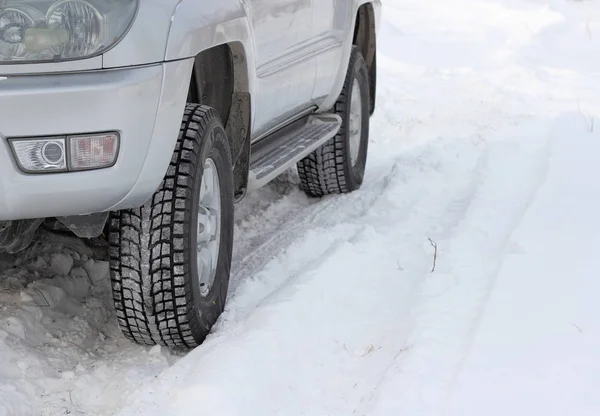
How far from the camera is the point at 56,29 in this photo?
2.43m

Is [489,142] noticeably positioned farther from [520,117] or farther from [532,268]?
[532,268]

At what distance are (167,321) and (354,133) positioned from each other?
2.74 metres

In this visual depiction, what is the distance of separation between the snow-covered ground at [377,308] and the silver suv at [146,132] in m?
0.26

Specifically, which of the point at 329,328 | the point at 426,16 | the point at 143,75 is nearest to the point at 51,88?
the point at 143,75

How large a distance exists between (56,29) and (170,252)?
76 cm

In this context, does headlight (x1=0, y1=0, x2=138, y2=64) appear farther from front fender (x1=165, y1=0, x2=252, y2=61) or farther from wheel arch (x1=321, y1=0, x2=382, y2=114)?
wheel arch (x1=321, y1=0, x2=382, y2=114)

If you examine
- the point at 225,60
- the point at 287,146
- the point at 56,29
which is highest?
the point at 56,29

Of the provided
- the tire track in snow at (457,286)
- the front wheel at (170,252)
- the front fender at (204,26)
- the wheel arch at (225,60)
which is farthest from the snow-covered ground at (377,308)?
the front fender at (204,26)

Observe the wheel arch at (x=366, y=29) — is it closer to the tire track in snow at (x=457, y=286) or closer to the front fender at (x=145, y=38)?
the tire track in snow at (x=457, y=286)

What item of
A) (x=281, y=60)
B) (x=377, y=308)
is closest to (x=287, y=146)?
(x=281, y=60)

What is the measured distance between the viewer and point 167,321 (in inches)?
114

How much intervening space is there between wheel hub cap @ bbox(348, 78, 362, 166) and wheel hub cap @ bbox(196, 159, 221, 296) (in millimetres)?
2262

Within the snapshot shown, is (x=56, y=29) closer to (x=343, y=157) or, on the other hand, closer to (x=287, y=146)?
(x=287, y=146)

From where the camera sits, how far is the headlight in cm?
240
